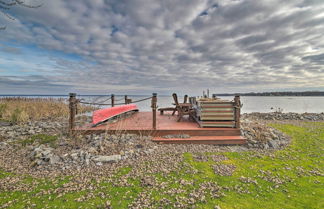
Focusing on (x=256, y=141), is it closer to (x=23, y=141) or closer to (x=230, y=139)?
(x=230, y=139)

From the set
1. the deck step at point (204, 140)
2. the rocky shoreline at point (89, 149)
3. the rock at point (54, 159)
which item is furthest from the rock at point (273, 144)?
the rock at point (54, 159)

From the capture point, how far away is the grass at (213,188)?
2.52 metres

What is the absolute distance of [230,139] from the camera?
5.38 metres

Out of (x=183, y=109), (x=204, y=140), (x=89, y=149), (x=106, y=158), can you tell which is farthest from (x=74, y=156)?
(x=183, y=109)

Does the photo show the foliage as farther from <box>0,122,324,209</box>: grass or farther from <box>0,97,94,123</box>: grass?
<box>0,97,94,123</box>: grass

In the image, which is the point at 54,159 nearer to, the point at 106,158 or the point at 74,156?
the point at 74,156

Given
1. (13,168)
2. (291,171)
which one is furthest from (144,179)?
(291,171)

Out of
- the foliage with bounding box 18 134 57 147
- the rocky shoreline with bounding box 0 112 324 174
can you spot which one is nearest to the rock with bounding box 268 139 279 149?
the rocky shoreline with bounding box 0 112 324 174

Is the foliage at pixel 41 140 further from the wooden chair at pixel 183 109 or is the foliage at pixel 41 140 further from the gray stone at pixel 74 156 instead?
the wooden chair at pixel 183 109

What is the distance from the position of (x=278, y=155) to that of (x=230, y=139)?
1.33 meters

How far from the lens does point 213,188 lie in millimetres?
2910

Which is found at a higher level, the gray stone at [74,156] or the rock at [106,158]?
the gray stone at [74,156]

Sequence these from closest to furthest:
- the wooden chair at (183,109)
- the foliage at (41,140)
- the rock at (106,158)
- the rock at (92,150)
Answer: the rock at (106,158), the rock at (92,150), the foliage at (41,140), the wooden chair at (183,109)

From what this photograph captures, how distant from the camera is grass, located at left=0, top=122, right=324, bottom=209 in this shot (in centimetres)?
252
